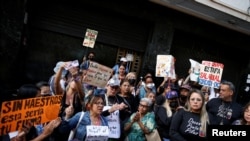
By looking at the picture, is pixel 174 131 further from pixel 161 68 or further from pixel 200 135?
pixel 161 68

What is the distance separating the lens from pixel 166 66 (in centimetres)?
747

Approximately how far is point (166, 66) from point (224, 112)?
2.34 metres

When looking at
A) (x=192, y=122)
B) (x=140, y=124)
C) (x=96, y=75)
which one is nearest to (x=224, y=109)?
(x=192, y=122)

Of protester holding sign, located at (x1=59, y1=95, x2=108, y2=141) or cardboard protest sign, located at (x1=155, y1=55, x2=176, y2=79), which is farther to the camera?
cardboard protest sign, located at (x1=155, y1=55, x2=176, y2=79)

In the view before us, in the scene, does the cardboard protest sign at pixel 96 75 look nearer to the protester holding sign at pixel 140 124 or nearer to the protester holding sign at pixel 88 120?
the protester holding sign at pixel 140 124

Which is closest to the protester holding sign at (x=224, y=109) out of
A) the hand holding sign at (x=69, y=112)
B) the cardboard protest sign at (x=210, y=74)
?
the cardboard protest sign at (x=210, y=74)

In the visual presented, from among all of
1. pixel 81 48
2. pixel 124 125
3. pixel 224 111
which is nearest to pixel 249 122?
pixel 224 111

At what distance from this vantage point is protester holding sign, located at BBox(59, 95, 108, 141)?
405 cm

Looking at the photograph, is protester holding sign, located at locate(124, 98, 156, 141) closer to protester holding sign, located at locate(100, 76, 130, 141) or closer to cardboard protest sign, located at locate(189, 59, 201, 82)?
protester holding sign, located at locate(100, 76, 130, 141)

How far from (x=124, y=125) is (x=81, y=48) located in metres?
4.77

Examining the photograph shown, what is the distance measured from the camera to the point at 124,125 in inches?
189

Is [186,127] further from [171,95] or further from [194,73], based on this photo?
[194,73]

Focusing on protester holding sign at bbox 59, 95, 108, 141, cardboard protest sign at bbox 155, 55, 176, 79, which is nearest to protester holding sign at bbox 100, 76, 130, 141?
protester holding sign at bbox 59, 95, 108, 141

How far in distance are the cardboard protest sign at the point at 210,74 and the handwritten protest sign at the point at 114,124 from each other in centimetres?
264
